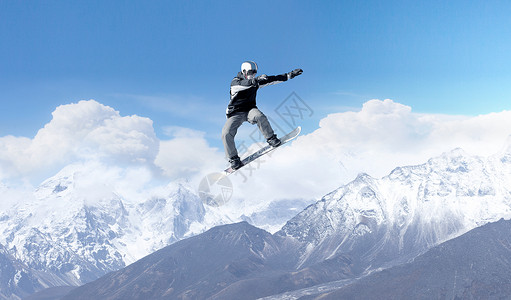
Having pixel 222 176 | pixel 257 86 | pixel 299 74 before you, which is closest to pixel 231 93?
pixel 257 86

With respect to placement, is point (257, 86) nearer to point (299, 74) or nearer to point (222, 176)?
point (299, 74)

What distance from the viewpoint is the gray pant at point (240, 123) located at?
2539cm

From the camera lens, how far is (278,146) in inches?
1074

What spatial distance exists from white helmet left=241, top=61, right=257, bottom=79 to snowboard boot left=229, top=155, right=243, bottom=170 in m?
4.64

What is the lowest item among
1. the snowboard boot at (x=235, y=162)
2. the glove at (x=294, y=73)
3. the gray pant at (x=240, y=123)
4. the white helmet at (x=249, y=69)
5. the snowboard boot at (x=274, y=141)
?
the snowboard boot at (x=235, y=162)

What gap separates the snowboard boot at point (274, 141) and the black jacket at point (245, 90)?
76.0 inches

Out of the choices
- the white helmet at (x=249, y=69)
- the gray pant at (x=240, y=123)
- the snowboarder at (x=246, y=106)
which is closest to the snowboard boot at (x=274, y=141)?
the snowboarder at (x=246, y=106)

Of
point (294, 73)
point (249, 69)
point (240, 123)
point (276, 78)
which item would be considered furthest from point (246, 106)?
point (294, 73)

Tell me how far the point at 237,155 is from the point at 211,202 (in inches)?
435

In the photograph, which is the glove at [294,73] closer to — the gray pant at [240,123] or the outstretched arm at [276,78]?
Answer: the outstretched arm at [276,78]

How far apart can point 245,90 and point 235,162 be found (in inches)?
170

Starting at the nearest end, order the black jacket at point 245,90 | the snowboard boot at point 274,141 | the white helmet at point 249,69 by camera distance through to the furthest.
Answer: the black jacket at point 245,90, the white helmet at point 249,69, the snowboard boot at point 274,141

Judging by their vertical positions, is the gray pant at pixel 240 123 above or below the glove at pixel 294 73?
below

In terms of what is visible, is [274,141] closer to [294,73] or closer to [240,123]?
[240,123]
